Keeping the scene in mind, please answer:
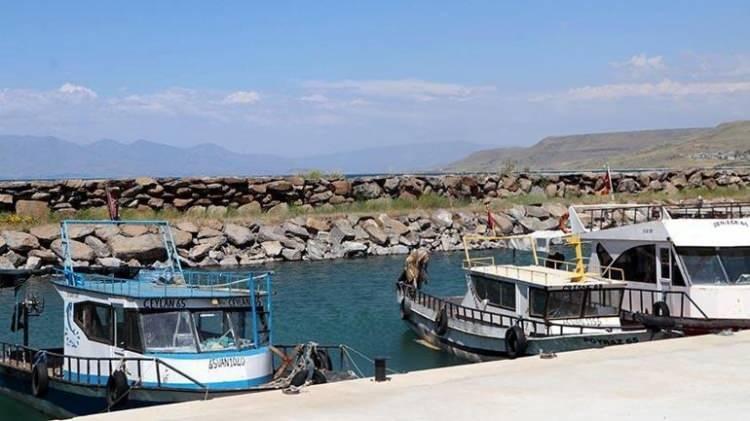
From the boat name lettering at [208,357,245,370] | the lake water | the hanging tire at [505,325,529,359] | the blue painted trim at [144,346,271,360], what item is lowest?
the lake water

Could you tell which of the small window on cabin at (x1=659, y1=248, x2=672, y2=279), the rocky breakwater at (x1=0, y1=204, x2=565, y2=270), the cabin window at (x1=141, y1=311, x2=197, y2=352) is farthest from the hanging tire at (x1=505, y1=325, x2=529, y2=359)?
the rocky breakwater at (x1=0, y1=204, x2=565, y2=270)

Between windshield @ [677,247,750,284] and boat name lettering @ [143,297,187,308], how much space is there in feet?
37.5

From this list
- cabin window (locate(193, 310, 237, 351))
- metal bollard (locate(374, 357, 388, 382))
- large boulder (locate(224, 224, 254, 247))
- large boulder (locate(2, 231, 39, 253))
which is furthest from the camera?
large boulder (locate(224, 224, 254, 247))

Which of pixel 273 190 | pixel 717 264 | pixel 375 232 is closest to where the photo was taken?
pixel 717 264

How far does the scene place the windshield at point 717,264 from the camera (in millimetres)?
24156

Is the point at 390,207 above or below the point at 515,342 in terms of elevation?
above

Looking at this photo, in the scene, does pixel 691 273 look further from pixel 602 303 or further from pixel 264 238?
pixel 264 238

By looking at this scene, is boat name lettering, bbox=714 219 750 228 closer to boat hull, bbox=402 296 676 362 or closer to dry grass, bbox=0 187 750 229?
boat hull, bbox=402 296 676 362

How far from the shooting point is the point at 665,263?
81.5 ft

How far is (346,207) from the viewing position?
60625 mm

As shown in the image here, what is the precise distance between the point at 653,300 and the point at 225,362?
35.2ft

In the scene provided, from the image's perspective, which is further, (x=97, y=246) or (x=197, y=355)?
(x=97, y=246)

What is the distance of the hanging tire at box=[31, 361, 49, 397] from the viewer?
68.1 feet

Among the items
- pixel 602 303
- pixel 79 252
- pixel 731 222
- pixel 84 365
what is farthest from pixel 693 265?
pixel 79 252
